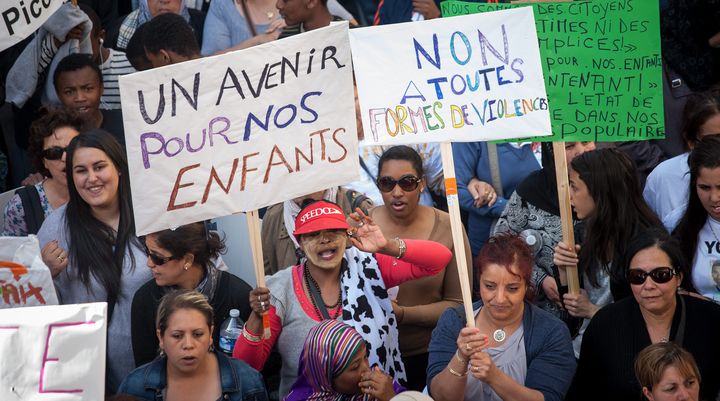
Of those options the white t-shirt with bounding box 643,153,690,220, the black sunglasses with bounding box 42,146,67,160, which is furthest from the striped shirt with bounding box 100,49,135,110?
the white t-shirt with bounding box 643,153,690,220

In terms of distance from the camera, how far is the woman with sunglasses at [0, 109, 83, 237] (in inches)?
288

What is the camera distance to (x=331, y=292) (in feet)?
21.1

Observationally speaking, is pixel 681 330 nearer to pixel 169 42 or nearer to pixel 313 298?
pixel 313 298

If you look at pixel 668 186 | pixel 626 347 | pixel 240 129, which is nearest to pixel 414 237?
pixel 240 129

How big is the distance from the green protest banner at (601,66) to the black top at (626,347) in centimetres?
123

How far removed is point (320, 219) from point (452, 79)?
966mm

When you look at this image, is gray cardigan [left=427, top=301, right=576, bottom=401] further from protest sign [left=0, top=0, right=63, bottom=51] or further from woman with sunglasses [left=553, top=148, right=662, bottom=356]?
protest sign [left=0, top=0, right=63, bottom=51]


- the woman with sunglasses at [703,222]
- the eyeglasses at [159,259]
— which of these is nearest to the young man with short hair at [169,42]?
the eyeglasses at [159,259]

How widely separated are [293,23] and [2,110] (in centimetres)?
226

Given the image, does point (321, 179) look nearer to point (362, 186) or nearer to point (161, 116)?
point (161, 116)

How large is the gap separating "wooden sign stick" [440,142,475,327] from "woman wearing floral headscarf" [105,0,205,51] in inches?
139

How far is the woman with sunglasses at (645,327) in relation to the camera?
5812 mm

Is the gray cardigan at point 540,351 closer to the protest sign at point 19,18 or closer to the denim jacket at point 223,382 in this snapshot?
the denim jacket at point 223,382

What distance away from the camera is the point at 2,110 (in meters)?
9.09
